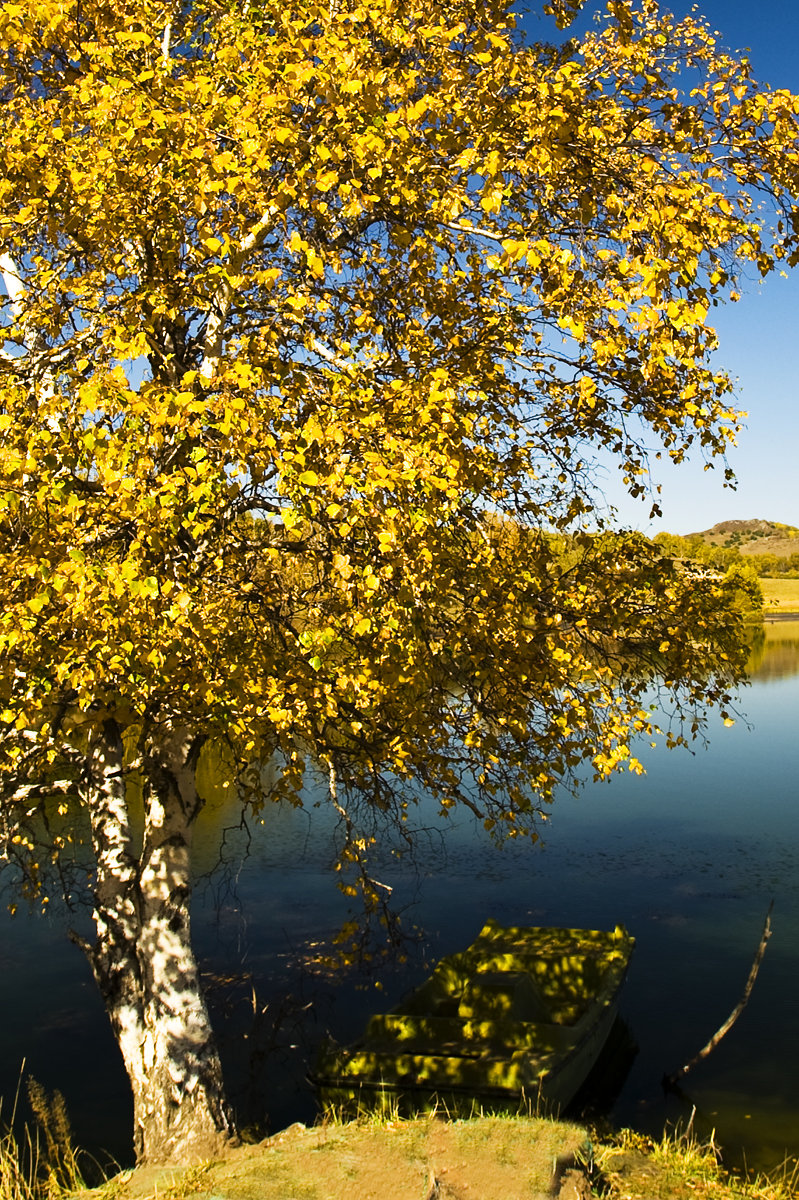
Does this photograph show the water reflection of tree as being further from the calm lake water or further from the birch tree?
the birch tree

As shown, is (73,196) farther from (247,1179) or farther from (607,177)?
(247,1179)

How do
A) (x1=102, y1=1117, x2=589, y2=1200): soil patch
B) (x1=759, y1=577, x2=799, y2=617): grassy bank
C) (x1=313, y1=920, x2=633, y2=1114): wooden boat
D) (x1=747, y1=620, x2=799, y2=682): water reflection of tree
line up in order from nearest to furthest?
(x1=102, y1=1117, x2=589, y2=1200): soil patch < (x1=313, y1=920, x2=633, y2=1114): wooden boat < (x1=747, y1=620, x2=799, y2=682): water reflection of tree < (x1=759, y1=577, x2=799, y2=617): grassy bank

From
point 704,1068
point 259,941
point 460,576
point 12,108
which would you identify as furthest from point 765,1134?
point 12,108

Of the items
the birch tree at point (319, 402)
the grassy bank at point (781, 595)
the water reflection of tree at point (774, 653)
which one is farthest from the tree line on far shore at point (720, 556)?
the birch tree at point (319, 402)

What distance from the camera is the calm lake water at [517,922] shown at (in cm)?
1491

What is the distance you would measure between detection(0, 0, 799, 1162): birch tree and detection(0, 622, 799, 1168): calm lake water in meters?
3.87

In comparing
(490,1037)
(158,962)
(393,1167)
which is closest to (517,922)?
(490,1037)

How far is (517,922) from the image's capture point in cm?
2158

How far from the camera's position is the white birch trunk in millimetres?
9000

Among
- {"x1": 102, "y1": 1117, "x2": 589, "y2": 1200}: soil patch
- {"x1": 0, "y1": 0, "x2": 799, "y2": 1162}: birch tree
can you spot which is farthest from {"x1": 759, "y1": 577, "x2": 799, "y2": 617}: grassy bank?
{"x1": 102, "y1": 1117, "x2": 589, "y2": 1200}: soil patch

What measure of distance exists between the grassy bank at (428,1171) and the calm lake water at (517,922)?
187 inches

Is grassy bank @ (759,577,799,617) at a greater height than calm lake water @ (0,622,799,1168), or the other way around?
grassy bank @ (759,577,799,617)

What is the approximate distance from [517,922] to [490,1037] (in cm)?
891

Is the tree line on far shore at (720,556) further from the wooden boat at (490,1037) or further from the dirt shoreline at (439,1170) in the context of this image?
the dirt shoreline at (439,1170)
